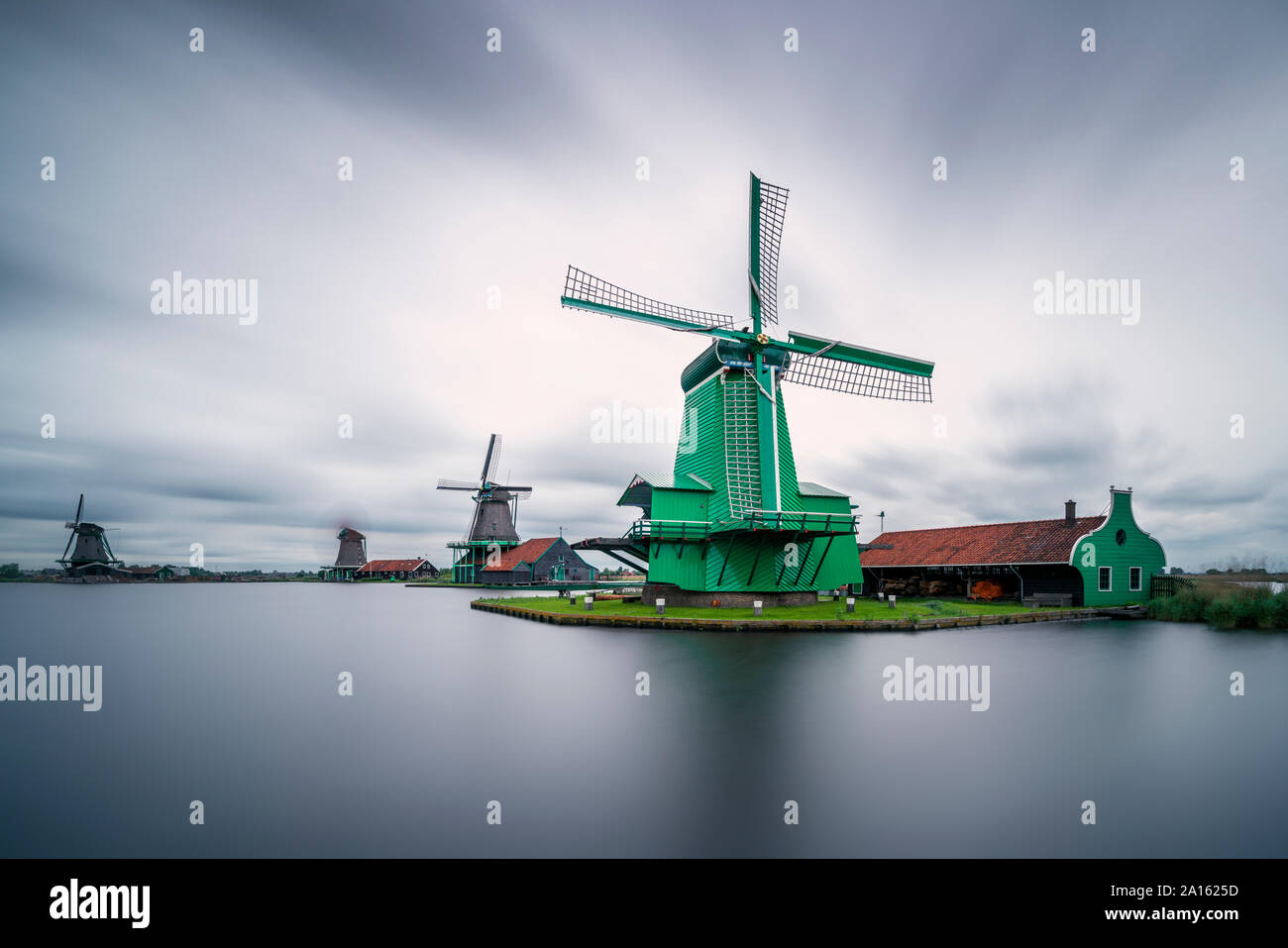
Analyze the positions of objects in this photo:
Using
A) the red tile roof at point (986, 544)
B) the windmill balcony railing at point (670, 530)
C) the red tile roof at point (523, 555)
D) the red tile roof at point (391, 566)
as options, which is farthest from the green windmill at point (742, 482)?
the red tile roof at point (391, 566)

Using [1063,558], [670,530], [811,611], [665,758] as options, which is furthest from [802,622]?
[1063,558]

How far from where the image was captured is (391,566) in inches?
2955

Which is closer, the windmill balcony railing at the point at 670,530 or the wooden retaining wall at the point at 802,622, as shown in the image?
the wooden retaining wall at the point at 802,622

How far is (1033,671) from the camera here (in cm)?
1174

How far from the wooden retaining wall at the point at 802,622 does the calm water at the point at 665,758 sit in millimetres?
3225

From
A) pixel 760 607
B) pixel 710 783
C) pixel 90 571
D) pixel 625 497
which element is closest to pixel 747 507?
pixel 760 607

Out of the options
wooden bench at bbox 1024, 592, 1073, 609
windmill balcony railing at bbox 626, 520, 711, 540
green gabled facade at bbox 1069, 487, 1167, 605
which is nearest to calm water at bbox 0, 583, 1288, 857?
windmill balcony railing at bbox 626, 520, 711, 540

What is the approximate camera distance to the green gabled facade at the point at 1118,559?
2298 cm

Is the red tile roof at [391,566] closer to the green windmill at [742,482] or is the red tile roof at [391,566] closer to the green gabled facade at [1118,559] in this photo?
the green windmill at [742,482]

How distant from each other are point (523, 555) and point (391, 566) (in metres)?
32.1

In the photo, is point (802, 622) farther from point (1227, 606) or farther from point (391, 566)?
point (391, 566)

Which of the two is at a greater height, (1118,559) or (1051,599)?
(1118,559)
